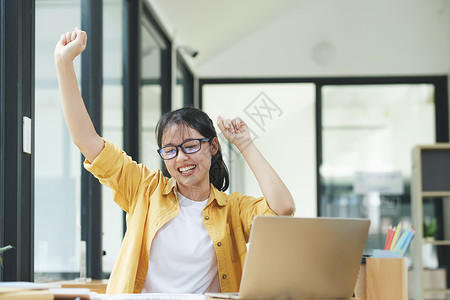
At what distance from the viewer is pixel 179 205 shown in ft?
6.46

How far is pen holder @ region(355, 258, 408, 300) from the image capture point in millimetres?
1919

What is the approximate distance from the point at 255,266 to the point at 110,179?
649mm

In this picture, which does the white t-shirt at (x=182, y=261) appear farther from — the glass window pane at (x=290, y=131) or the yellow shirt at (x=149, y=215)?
the glass window pane at (x=290, y=131)

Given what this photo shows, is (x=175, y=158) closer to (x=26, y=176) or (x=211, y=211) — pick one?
(x=211, y=211)

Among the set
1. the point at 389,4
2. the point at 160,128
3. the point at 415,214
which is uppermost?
the point at 389,4

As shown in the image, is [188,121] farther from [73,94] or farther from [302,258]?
[302,258]

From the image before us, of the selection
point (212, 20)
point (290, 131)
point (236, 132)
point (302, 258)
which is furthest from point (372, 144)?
point (302, 258)

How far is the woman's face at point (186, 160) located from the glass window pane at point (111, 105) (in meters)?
1.59

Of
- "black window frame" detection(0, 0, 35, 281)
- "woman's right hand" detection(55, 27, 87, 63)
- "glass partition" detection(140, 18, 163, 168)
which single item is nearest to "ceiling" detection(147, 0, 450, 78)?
"glass partition" detection(140, 18, 163, 168)

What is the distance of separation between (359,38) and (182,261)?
491 cm

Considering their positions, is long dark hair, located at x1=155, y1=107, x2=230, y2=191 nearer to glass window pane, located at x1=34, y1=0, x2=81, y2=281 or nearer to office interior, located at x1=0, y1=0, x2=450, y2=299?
glass window pane, located at x1=34, y1=0, x2=81, y2=281

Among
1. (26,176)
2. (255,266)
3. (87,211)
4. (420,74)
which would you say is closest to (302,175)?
(420,74)

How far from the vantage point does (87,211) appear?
3.29 meters

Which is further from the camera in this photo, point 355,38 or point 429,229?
point 355,38
